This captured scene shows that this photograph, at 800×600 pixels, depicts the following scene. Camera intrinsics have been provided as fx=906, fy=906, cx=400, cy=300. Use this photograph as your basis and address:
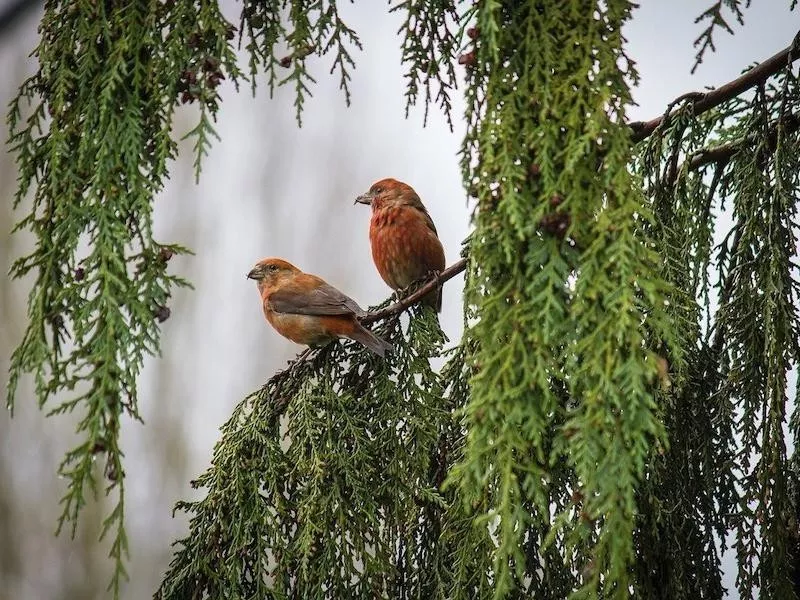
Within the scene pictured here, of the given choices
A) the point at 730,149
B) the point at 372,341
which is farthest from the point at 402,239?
the point at 730,149

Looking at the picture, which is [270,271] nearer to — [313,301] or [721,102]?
[313,301]

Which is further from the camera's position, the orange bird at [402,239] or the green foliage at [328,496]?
the orange bird at [402,239]

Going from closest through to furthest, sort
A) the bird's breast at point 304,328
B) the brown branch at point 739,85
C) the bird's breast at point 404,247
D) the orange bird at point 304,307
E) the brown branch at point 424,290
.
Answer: the brown branch at point 739,85 → the brown branch at point 424,290 → the orange bird at point 304,307 → the bird's breast at point 304,328 → the bird's breast at point 404,247

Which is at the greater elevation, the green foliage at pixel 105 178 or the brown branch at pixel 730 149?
the brown branch at pixel 730 149

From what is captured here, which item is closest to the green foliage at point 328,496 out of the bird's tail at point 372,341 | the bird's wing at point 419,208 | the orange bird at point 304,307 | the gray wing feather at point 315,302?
the bird's tail at point 372,341

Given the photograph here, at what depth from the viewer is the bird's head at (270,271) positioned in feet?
9.61

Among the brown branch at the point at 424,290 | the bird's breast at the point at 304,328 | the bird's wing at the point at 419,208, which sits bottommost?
the brown branch at the point at 424,290

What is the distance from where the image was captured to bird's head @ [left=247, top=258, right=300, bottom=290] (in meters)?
2.93

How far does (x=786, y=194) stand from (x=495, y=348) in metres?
0.83

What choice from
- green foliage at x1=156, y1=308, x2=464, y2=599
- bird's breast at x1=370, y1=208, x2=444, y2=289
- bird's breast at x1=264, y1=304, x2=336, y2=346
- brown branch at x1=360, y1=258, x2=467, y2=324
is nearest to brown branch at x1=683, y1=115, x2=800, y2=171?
brown branch at x1=360, y1=258, x2=467, y2=324

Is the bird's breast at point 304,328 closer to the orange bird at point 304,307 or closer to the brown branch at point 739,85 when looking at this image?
the orange bird at point 304,307

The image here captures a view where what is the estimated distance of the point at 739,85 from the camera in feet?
5.18

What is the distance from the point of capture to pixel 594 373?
2.85ft

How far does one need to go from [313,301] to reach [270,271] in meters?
0.50
